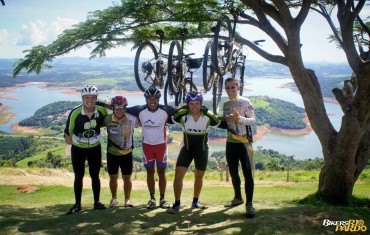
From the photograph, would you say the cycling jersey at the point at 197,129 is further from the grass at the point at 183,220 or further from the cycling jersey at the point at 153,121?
the grass at the point at 183,220

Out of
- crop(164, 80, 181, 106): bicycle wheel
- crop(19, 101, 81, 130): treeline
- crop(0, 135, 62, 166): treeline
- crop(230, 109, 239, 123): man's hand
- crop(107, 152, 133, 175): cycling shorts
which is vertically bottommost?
crop(0, 135, 62, 166): treeline

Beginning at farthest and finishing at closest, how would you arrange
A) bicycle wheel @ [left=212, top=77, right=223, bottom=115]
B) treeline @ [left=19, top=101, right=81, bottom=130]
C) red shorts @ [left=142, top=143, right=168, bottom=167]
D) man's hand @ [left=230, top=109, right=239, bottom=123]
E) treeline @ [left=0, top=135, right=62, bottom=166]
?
1. treeline @ [left=19, top=101, right=81, bottom=130]
2. treeline @ [left=0, top=135, right=62, bottom=166]
3. bicycle wheel @ [left=212, top=77, right=223, bottom=115]
4. red shorts @ [left=142, top=143, right=168, bottom=167]
5. man's hand @ [left=230, top=109, right=239, bottom=123]

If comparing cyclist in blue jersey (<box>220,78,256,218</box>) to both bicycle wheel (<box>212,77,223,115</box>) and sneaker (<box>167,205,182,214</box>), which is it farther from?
bicycle wheel (<box>212,77,223,115</box>)

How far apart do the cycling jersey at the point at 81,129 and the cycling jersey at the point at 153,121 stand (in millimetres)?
710

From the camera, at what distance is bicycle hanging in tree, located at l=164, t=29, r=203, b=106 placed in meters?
6.73

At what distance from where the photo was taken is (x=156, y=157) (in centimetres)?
578

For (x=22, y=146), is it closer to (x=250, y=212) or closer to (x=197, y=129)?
(x=197, y=129)

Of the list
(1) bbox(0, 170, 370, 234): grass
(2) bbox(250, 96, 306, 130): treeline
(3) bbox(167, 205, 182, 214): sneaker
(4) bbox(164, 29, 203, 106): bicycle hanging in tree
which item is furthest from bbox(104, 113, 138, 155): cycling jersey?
(2) bbox(250, 96, 306, 130): treeline

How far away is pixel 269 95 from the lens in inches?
5330

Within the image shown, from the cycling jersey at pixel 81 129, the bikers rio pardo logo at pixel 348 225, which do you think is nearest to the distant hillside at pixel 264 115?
the cycling jersey at pixel 81 129

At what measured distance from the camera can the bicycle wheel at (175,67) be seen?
664cm

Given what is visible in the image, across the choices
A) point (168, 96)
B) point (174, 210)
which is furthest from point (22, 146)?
point (174, 210)

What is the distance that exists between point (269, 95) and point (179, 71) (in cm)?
13364

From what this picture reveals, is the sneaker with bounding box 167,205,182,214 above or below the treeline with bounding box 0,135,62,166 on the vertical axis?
above
